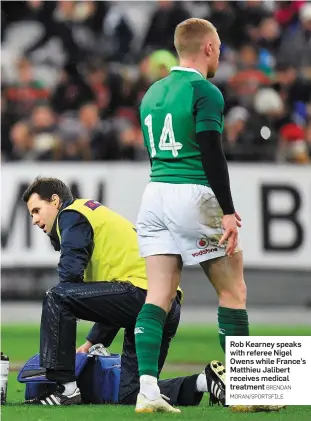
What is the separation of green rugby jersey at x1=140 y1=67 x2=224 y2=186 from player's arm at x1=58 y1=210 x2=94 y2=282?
65 cm

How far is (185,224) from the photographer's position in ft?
20.3

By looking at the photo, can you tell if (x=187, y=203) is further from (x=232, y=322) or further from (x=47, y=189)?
(x=47, y=189)

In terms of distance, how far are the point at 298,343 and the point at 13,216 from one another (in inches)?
448

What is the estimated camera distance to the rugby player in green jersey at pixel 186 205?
19.9 ft

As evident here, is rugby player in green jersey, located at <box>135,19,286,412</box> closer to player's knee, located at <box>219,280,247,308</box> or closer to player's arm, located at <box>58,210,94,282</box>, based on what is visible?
player's knee, located at <box>219,280,247,308</box>

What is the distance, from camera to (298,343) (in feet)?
19.7

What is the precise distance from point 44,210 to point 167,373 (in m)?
2.65

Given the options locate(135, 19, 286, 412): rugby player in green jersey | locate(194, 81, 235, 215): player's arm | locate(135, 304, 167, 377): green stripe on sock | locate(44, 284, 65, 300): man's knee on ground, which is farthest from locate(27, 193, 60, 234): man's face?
locate(194, 81, 235, 215): player's arm

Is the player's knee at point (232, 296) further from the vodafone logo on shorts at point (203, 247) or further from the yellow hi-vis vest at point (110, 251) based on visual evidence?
the yellow hi-vis vest at point (110, 251)

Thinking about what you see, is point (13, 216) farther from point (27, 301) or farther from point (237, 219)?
point (237, 219)

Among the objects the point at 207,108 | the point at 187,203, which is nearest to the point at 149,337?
the point at 187,203

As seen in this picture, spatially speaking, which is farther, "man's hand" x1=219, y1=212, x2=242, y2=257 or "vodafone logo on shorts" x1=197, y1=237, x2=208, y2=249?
"vodafone logo on shorts" x1=197, y1=237, x2=208, y2=249

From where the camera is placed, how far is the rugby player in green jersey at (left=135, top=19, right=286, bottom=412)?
608 centimetres

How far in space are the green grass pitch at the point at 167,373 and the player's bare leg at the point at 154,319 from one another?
200 millimetres
